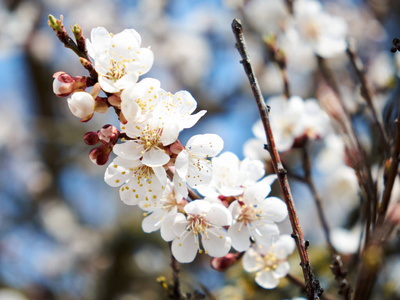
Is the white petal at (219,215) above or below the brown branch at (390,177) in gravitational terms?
below

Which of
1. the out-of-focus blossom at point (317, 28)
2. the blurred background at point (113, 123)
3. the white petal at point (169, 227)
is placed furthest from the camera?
the blurred background at point (113, 123)

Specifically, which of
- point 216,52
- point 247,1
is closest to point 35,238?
point 216,52

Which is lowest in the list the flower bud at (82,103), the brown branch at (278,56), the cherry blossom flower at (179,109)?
the flower bud at (82,103)

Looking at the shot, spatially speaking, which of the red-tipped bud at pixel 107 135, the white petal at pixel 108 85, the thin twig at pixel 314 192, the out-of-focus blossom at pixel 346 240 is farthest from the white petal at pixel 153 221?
the out-of-focus blossom at pixel 346 240

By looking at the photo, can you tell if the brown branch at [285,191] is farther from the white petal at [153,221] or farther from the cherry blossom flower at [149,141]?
the white petal at [153,221]

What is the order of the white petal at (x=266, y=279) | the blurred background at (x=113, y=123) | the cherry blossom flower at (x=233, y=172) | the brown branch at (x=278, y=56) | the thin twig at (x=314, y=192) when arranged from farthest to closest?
1. the blurred background at (x=113, y=123)
2. the brown branch at (x=278, y=56)
3. the thin twig at (x=314, y=192)
4. the white petal at (x=266, y=279)
5. the cherry blossom flower at (x=233, y=172)

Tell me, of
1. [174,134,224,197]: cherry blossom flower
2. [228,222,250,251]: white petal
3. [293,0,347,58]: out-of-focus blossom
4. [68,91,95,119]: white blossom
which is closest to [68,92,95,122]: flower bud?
[68,91,95,119]: white blossom

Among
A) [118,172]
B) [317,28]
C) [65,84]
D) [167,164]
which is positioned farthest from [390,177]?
[317,28]
